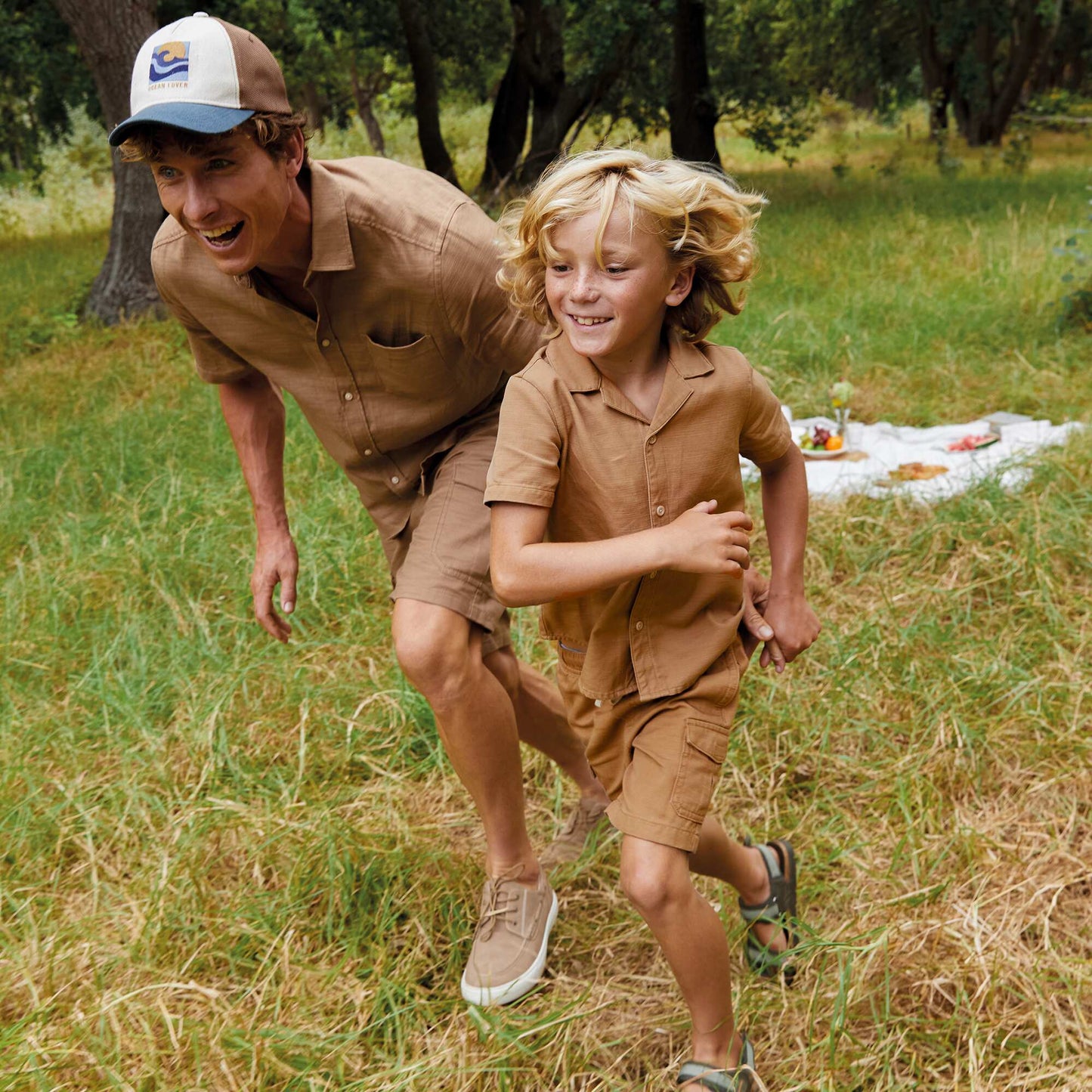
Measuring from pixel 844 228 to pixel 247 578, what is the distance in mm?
6743

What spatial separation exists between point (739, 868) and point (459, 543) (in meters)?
0.84

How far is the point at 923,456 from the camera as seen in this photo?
4.73 metres

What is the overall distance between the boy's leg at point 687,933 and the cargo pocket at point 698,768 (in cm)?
7

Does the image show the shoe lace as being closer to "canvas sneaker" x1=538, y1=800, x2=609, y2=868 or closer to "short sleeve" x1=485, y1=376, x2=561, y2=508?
"canvas sneaker" x1=538, y1=800, x2=609, y2=868

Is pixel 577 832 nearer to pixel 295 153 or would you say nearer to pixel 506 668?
pixel 506 668

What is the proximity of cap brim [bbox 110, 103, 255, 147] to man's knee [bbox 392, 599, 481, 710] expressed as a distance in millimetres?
927

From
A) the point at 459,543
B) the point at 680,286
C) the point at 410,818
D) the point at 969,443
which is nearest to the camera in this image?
the point at 680,286

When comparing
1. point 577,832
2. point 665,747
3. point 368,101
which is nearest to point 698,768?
point 665,747

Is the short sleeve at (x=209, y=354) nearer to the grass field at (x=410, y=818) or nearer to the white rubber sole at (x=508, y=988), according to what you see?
the grass field at (x=410, y=818)

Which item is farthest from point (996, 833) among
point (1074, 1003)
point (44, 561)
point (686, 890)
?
point (44, 561)

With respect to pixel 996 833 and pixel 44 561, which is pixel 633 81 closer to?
pixel 44 561

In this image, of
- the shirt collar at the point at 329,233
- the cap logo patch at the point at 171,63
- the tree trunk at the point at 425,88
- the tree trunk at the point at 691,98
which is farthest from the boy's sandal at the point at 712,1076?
the tree trunk at the point at 691,98

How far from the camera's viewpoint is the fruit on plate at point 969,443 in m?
4.61

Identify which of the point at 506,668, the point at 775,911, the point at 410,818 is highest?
the point at 506,668
